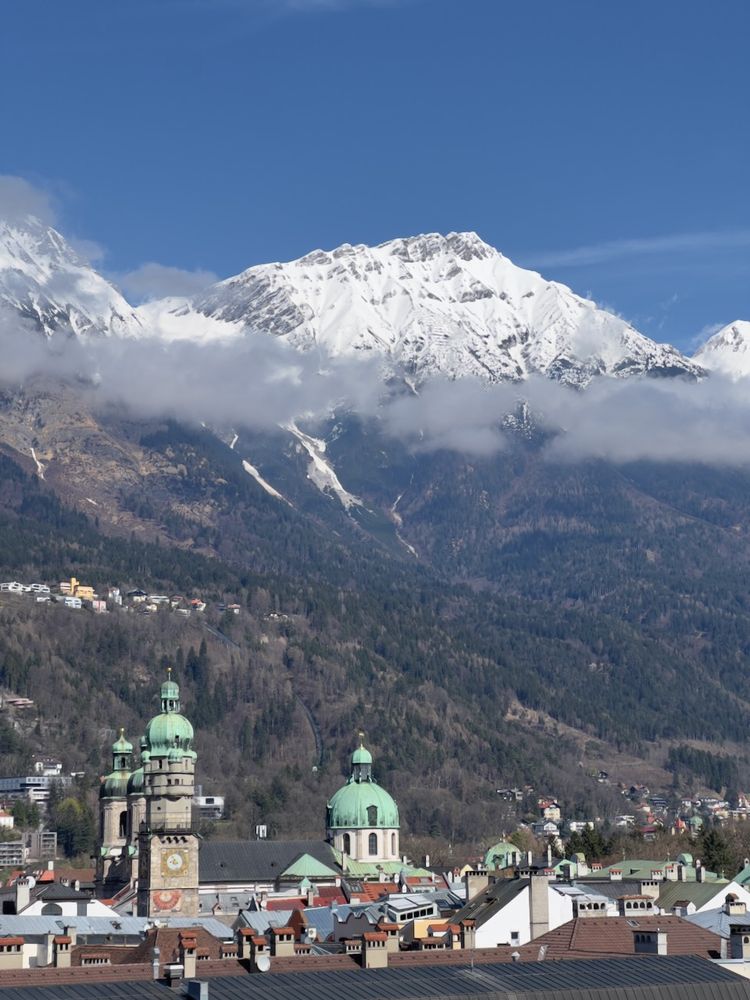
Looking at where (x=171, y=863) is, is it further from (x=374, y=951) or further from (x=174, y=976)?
(x=174, y=976)

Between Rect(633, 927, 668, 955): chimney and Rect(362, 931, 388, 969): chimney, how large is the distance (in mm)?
14974

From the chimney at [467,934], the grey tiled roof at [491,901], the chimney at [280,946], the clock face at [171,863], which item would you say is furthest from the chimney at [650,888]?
the chimney at [280,946]

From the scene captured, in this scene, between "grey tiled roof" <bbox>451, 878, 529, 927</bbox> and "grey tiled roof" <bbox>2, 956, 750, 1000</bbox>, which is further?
"grey tiled roof" <bbox>451, 878, 529, 927</bbox>

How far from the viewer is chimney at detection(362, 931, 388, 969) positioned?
95.8 m

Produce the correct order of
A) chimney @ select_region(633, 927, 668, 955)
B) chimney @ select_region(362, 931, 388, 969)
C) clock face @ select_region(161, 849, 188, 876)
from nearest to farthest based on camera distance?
chimney @ select_region(362, 931, 388, 969) < chimney @ select_region(633, 927, 668, 955) < clock face @ select_region(161, 849, 188, 876)

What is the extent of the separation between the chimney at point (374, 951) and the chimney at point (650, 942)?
15.0m

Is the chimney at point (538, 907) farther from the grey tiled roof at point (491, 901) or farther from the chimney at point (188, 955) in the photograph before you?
the chimney at point (188, 955)

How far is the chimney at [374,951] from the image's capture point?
95.8 meters

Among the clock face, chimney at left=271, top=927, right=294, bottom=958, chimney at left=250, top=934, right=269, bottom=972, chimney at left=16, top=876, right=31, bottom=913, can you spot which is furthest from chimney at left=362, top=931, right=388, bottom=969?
the clock face

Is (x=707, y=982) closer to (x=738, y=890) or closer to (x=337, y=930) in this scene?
(x=337, y=930)

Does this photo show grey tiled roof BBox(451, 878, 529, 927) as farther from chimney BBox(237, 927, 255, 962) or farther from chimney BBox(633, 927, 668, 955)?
chimney BBox(237, 927, 255, 962)

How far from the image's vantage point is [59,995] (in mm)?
82000

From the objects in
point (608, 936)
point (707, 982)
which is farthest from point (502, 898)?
point (707, 982)

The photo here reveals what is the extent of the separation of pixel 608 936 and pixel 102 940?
128ft
